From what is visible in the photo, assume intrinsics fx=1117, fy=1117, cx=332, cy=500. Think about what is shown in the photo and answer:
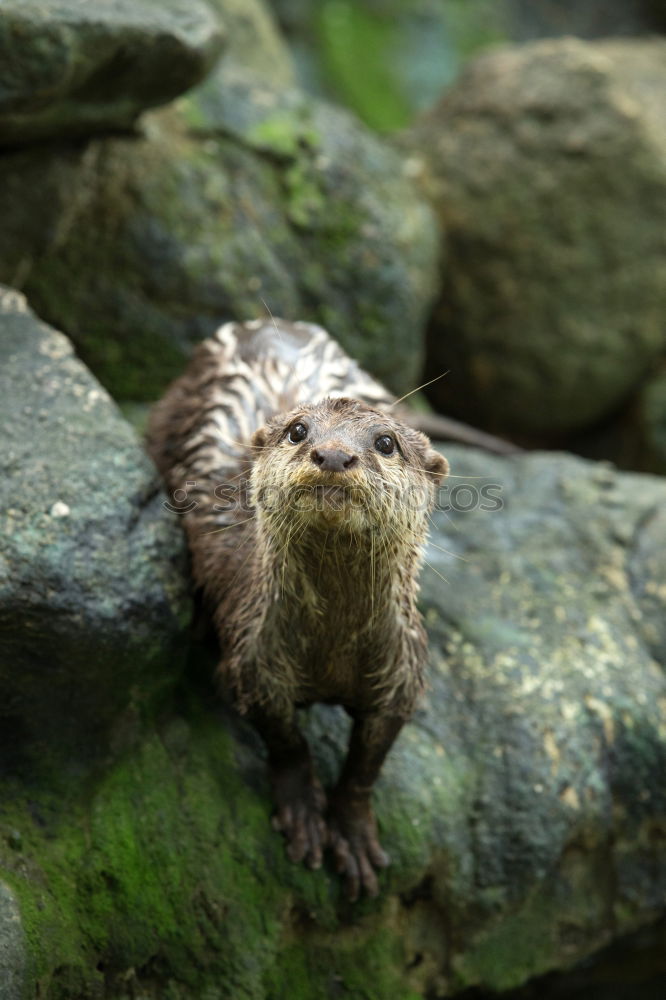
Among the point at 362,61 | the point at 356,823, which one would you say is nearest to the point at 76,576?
the point at 356,823

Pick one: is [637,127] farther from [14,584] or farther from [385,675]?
[14,584]

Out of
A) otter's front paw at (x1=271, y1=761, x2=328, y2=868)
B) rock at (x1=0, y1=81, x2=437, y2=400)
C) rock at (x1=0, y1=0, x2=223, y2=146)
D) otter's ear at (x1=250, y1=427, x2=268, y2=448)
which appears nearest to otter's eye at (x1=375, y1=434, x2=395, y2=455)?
otter's ear at (x1=250, y1=427, x2=268, y2=448)

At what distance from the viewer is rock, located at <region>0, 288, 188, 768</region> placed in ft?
8.30

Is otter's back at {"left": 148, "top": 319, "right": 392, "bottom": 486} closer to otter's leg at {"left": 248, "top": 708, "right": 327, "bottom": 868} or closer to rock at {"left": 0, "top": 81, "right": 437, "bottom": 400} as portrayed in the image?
rock at {"left": 0, "top": 81, "right": 437, "bottom": 400}

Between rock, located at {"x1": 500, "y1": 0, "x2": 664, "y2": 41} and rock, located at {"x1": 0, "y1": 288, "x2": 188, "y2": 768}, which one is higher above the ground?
rock, located at {"x1": 500, "y1": 0, "x2": 664, "y2": 41}

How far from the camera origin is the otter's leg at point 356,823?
277 cm

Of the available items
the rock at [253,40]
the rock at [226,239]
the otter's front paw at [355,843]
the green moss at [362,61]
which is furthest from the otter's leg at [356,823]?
the green moss at [362,61]

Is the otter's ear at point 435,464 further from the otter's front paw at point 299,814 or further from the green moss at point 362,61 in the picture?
the green moss at point 362,61

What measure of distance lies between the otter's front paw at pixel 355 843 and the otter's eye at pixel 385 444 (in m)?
0.94

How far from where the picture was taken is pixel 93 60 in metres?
3.18

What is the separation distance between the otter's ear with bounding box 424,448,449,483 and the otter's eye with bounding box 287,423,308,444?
0.35 meters

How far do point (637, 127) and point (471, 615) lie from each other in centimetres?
330

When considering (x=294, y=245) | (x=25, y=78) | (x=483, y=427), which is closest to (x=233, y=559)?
(x=25, y=78)

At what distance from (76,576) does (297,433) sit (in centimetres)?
62
